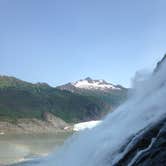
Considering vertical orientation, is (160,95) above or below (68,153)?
below

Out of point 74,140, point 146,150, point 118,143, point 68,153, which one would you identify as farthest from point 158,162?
point 74,140

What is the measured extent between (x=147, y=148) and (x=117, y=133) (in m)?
3.77

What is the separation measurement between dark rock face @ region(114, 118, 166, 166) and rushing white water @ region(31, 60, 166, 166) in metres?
0.53

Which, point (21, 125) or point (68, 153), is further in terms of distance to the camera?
point (21, 125)

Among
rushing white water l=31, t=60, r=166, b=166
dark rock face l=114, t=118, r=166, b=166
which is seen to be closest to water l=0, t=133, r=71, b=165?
rushing white water l=31, t=60, r=166, b=166

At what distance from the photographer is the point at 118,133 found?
1505 centimetres

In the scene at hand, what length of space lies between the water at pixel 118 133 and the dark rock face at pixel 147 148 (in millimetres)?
397

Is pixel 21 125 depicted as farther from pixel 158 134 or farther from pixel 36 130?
pixel 158 134

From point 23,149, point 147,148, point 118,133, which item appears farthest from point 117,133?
point 23,149

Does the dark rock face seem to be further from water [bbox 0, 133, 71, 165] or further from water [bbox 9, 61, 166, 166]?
water [bbox 0, 133, 71, 165]

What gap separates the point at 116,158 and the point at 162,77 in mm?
5130

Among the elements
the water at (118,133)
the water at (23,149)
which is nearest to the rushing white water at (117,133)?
the water at (118,133)

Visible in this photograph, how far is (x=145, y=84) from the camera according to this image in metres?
19.3

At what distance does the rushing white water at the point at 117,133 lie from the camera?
13.7 metres
